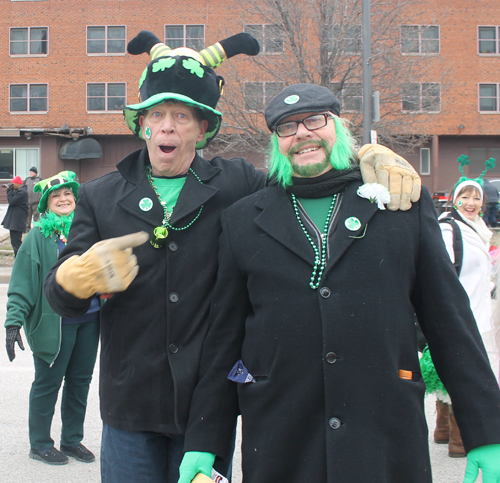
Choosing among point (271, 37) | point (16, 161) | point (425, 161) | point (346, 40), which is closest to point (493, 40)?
point (425, 161)

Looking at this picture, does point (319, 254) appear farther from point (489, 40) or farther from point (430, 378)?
point (489, 40)

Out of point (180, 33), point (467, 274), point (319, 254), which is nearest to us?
point (319, 254)

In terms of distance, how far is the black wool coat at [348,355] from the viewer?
1.74m

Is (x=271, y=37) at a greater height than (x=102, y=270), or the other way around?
(x=271, y=37)

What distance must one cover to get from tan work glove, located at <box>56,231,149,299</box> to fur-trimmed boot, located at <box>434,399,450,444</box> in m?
3.22

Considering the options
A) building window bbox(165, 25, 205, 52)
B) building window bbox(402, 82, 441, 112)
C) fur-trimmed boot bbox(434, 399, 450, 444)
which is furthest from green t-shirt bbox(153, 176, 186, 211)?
building window bbox(165, 25, 205, 52)

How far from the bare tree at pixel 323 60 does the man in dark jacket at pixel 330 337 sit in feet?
41.5

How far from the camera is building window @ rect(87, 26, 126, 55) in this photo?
2845 centimetres

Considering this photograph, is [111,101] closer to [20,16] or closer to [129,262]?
[20,16]

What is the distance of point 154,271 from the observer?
85.1 inches

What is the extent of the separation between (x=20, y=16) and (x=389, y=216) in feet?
105

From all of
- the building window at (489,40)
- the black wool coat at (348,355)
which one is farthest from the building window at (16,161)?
the black wool coat at (348,355)

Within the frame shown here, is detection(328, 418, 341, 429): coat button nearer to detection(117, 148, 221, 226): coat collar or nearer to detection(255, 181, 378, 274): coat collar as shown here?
detection(255, 181, 378, 274): coat collar

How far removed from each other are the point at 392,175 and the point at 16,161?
30010 millimetres
